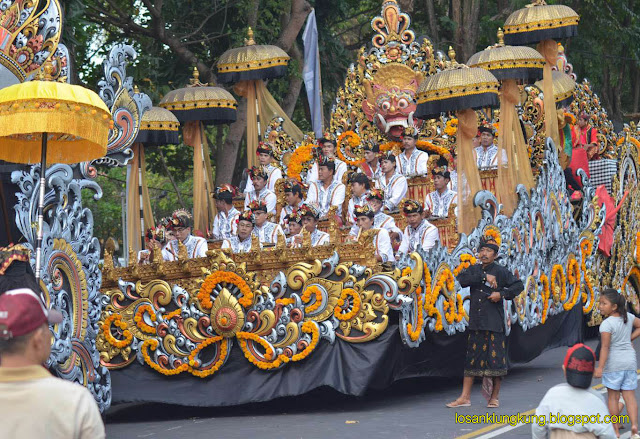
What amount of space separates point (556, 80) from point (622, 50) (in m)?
8.50

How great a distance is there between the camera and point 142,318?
37.1ft

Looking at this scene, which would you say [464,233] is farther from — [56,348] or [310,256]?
[56,348]

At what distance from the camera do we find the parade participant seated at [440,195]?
14.2m

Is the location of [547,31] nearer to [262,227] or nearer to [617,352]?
[262,227]

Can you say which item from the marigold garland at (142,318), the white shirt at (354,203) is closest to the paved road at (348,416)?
the marigold garland at (142,318)

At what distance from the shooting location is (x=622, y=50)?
23.7 meters

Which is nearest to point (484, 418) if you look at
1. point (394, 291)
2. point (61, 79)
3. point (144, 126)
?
point (394, 291)

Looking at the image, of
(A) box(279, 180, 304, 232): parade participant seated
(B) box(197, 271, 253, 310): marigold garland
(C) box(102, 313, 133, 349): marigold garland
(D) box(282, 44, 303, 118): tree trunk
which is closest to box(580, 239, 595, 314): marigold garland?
(A) box(279, 180, 304, 232): parade participant seated

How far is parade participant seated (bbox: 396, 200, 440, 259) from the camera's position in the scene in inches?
485

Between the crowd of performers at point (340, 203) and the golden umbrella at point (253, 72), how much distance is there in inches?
23.7

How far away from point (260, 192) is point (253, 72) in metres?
1.77

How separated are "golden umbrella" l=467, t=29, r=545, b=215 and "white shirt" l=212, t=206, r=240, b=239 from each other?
337 centimetres

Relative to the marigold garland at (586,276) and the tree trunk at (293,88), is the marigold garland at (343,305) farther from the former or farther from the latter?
the tree trunk at (293,88)

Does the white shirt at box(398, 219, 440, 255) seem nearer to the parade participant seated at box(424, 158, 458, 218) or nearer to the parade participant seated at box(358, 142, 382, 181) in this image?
the parade participant seated at box(424, 158, 458, 218)
